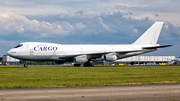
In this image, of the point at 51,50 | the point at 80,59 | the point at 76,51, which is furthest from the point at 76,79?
the point at 76,51

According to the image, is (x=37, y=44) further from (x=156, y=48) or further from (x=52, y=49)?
(x=156, y=48)

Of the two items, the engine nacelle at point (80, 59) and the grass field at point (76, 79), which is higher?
the engine nacelle at point (80, 59)

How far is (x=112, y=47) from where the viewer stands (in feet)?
194

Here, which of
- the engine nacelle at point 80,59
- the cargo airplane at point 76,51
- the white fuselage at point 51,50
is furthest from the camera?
the engine nacelle at point 80,59

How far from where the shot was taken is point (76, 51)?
185 ft

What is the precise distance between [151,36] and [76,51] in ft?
64.0

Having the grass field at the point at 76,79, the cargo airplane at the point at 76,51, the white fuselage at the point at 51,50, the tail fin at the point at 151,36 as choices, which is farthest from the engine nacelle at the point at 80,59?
the grass field at the point at 76,79

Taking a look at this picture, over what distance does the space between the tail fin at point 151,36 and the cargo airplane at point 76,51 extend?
10.3 inches

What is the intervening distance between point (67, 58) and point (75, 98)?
4326cm

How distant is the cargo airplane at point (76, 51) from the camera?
5372 centimetres

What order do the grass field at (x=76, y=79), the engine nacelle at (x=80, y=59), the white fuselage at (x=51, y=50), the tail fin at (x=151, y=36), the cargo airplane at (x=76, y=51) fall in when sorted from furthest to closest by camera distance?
the tail fin at (x=151, y=36)
the engine nacelle at (x=80, y=59)
the cargo airplane at (x=76, y=51)
the white fuselage at (x=51, y=50)
the grass field at (x=76, y=79)

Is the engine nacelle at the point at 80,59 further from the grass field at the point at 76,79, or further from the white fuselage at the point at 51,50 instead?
the grass field at the point at 76,79

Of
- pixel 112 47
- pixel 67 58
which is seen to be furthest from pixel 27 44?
pixel 112 47

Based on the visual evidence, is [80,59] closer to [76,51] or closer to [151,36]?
[76,51]
